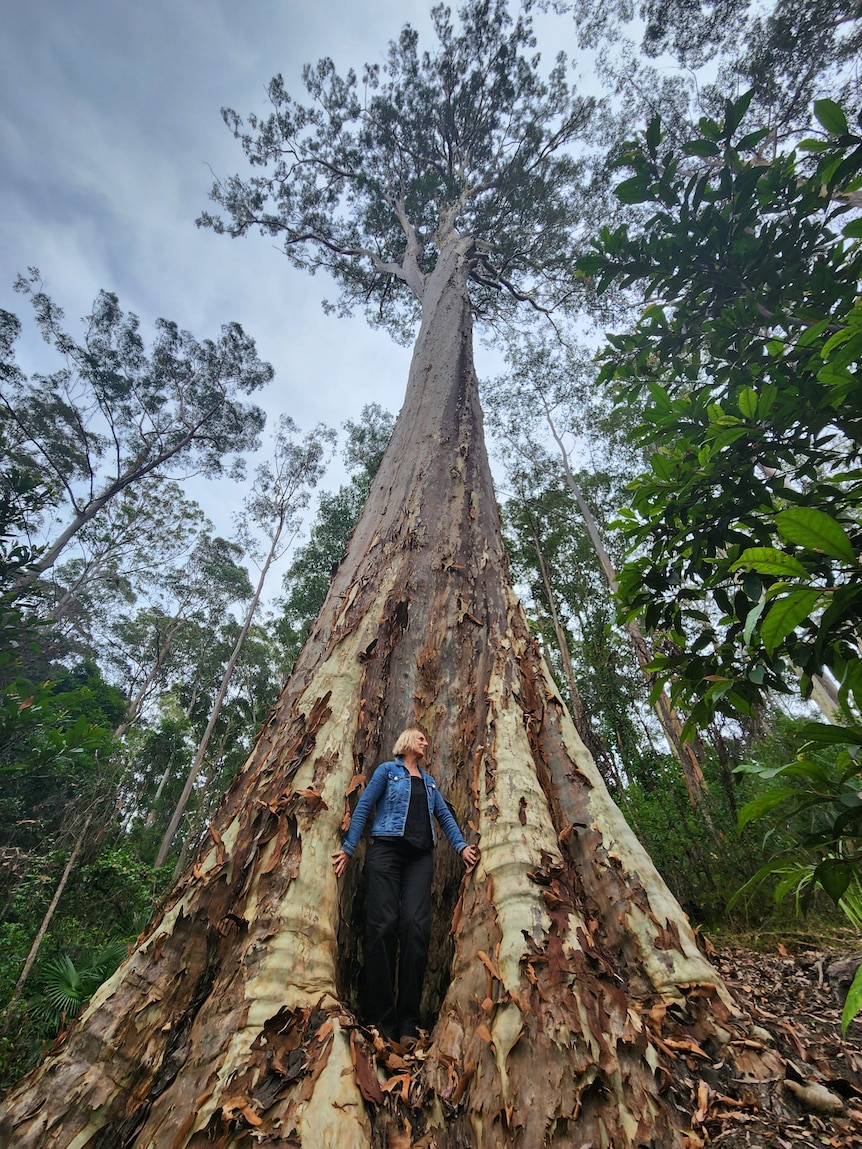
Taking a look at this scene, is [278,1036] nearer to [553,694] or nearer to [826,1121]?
[826,1121]

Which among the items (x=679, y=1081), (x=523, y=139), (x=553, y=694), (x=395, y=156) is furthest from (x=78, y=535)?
(x=679, y=1081)

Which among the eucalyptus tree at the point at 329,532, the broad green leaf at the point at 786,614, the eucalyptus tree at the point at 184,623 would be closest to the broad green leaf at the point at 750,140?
the broad green leaf at the point at 786,614

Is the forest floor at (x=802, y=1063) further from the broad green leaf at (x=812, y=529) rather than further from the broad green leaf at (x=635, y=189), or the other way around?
the broad green leaf at (x=635, y=189)

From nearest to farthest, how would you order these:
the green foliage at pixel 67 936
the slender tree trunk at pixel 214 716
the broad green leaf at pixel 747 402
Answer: the broad green leaf at pixel 747 402, the green foliage at pixel 67 936, the slender tree trunk at pixel 214 716

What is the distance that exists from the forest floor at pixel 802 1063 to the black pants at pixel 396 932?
2.73 ft

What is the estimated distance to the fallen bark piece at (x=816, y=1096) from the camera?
1011 mm

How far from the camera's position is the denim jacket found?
176 centimetres

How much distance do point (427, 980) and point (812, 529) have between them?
1680mm

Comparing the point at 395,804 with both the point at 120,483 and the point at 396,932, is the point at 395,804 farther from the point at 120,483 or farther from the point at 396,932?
the point at 120,483

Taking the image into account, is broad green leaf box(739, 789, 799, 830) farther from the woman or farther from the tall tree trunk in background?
the woman

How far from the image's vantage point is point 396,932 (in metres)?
1.67

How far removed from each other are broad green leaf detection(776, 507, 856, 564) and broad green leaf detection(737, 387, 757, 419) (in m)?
0.72

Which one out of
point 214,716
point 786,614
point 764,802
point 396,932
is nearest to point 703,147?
point 786,614

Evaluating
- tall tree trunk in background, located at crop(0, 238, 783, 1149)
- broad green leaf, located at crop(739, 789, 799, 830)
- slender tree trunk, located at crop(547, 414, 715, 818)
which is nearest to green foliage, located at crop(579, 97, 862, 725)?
broad green leaf, located at crop(739, 789, 799, 830)
